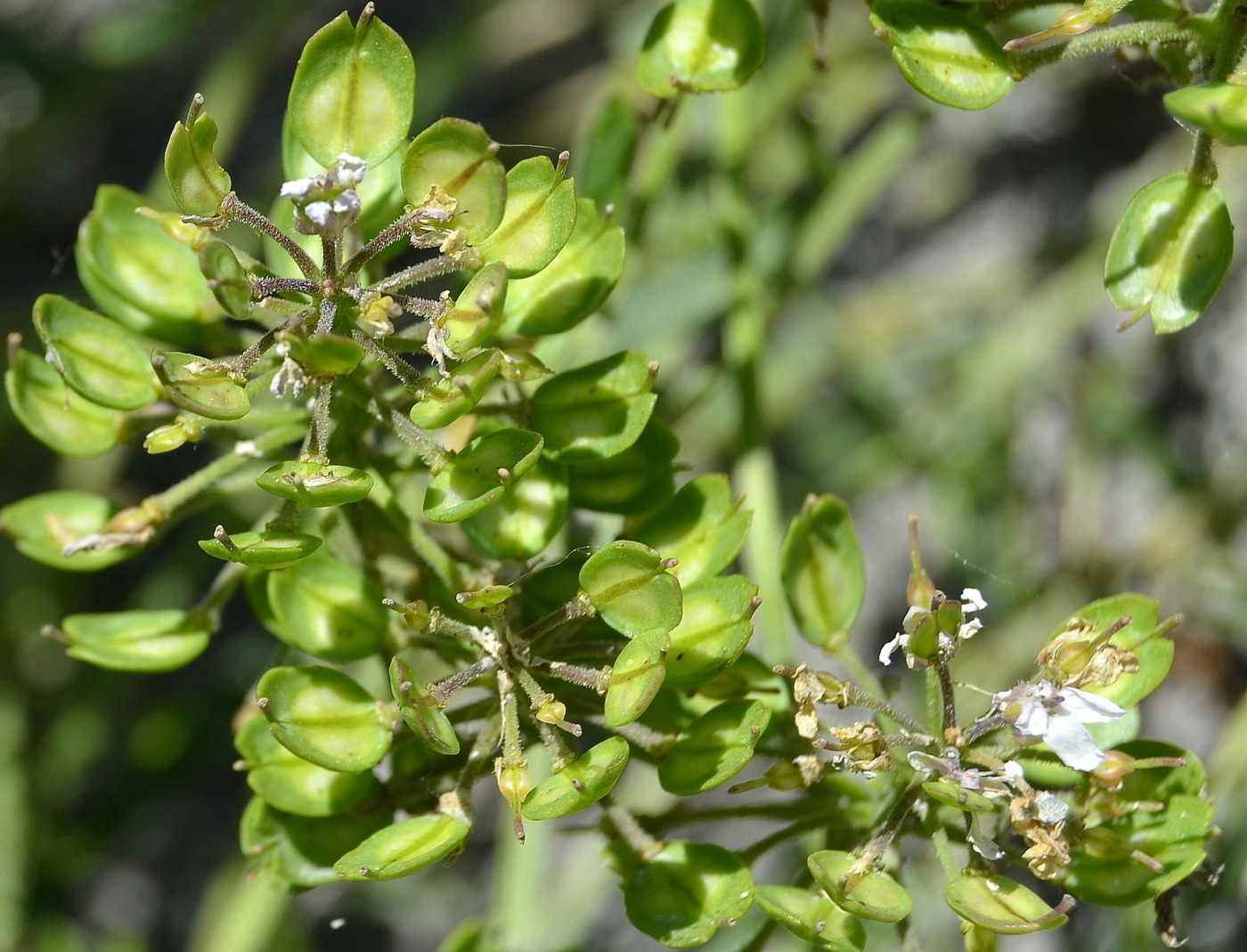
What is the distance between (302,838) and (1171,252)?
3.62 ft

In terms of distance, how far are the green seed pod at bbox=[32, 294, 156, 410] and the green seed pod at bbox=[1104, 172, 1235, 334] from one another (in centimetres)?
103

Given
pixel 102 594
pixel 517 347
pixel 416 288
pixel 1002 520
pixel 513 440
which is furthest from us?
pixel 102 594

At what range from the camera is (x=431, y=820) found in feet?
4.11

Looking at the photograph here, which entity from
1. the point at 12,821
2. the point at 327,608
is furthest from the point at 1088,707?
the point at 12,821

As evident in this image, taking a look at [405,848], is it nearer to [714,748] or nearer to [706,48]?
[714,748]

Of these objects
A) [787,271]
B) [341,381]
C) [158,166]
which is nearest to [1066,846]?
[341,381]

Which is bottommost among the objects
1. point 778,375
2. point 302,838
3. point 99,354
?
point 778,375

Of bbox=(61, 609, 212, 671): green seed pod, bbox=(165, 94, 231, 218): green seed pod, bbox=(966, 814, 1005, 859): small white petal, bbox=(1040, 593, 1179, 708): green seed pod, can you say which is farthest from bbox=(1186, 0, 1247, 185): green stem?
bbox=(61, 609, 212, 671): green seed pod

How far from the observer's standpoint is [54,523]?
150 cm

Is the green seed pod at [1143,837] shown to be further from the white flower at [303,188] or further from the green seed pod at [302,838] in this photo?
the white flower at [303,188]

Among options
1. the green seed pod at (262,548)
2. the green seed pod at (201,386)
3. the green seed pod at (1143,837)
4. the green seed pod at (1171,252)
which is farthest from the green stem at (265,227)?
the green seed pod at (1143,837)

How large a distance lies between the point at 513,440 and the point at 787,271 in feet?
4.41

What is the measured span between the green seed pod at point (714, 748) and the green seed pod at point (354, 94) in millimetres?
647

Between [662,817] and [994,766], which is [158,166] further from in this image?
[994,766]
